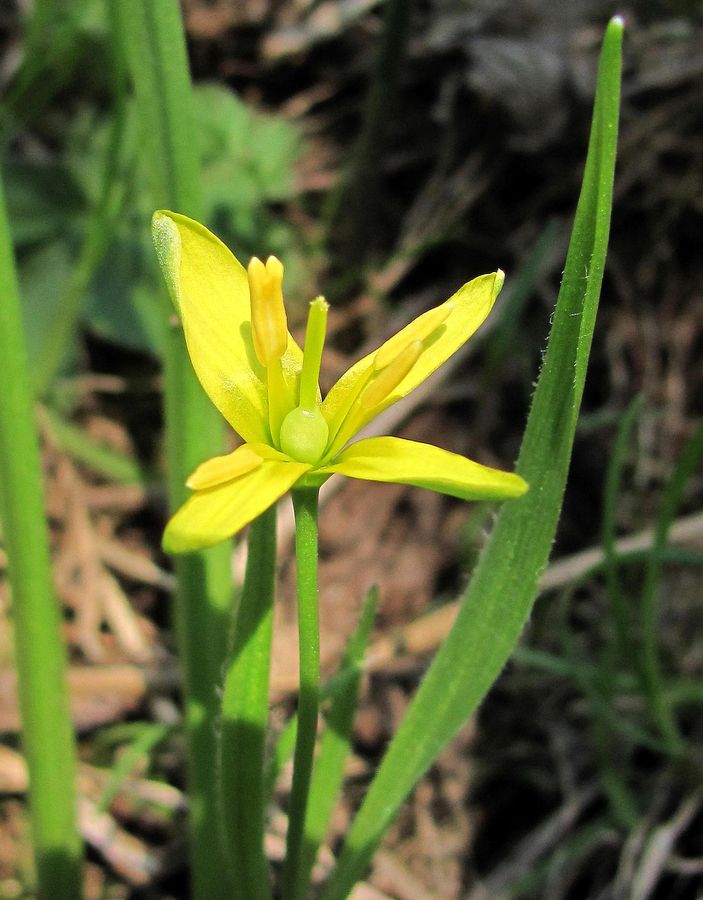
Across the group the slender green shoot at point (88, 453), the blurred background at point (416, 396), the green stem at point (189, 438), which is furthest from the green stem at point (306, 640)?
the slender green shoot at point (88, 453)

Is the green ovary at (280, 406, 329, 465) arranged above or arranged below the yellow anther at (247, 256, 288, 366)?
below

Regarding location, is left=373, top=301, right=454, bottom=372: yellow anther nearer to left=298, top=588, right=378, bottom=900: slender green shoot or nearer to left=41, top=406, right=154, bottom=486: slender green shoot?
left=298, top=588, right=378, bottom=900: slender green shoot

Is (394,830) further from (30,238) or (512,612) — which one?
(30,238)

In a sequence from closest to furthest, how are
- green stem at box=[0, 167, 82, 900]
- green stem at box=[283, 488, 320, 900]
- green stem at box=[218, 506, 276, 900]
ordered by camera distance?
green stem at box=[283, 488, 320, 900] → green stem at box=[218, 506, 276, 900] → green stem at box=[0, 167, 82, 900]

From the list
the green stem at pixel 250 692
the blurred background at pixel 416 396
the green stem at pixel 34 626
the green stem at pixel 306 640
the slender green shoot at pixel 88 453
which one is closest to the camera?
the green stem at pixel 306 640

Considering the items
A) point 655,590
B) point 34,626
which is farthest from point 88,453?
point 655,590

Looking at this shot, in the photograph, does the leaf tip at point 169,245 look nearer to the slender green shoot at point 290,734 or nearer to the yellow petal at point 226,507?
the yellow petal at point 226,507

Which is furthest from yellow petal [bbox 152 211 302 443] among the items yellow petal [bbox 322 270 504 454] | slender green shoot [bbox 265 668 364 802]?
slender green shoot [bbox 265 668 364 802]
